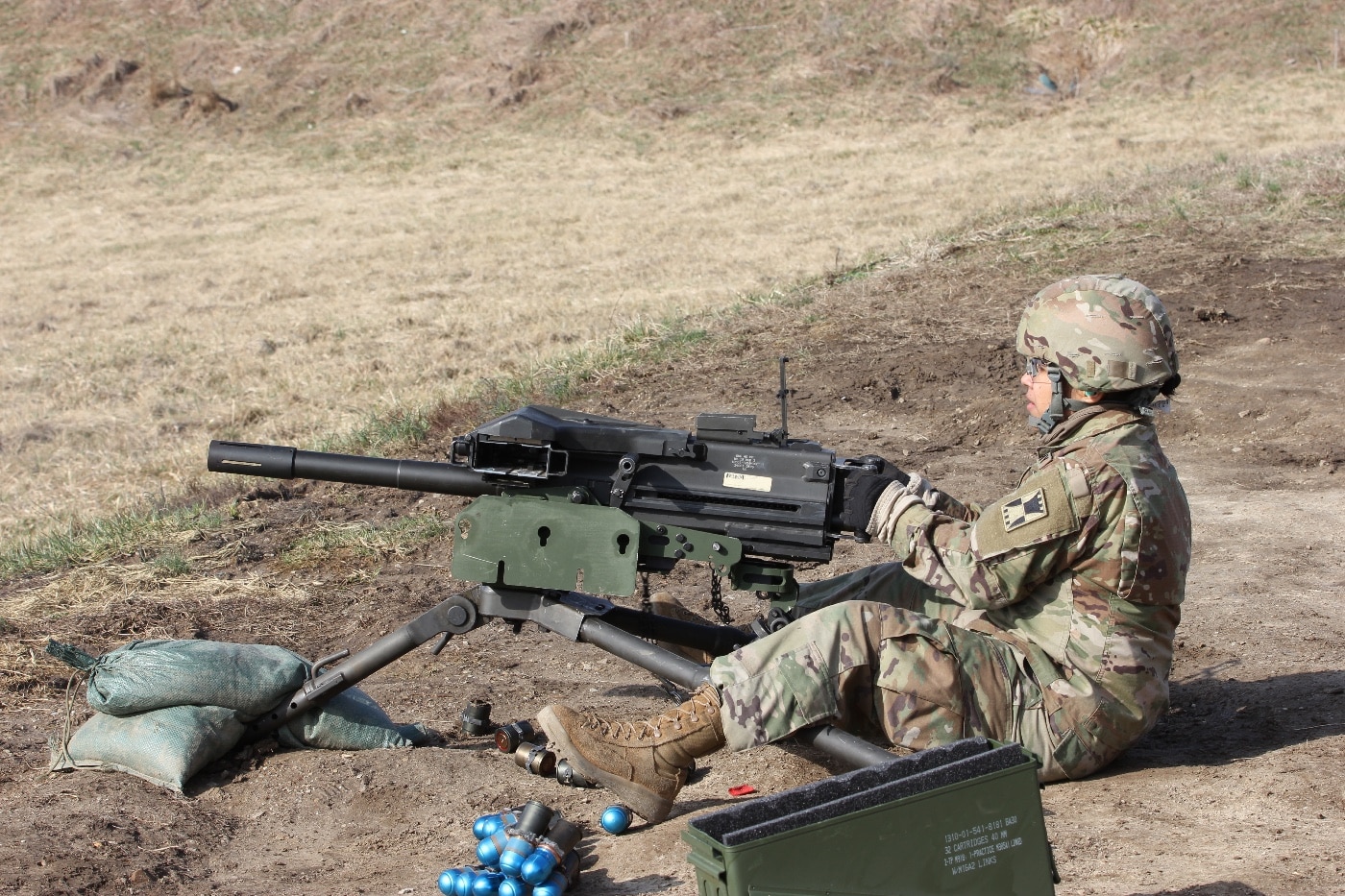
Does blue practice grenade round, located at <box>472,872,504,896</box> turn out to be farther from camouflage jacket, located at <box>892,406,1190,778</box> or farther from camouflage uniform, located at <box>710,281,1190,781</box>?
camouflage jacket, located at <box>892,406,1190,778</box>

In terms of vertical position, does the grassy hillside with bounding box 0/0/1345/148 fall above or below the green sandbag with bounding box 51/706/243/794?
above

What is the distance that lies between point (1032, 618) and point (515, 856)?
164cm

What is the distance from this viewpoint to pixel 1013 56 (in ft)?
93.5

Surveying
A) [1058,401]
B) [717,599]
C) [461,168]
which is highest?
[1058,401]

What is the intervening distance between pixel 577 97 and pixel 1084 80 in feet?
32.4

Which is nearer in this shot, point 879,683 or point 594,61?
point 879,683

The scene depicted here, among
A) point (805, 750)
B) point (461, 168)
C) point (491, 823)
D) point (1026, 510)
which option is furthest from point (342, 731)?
point (461, 168)

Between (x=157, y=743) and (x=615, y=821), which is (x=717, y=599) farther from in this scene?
(x=157, y=743)

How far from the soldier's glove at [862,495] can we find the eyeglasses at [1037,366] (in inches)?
20.0

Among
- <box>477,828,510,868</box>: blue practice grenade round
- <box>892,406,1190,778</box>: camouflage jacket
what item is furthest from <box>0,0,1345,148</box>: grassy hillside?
<box>477,828,510,868</box>: blue practice grenade round

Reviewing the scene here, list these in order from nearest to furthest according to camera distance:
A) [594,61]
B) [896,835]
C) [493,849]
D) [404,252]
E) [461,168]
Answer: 1. [896,835]
2. [493,849]
3. [404,252]
4. [461,168]
5. [594,61]

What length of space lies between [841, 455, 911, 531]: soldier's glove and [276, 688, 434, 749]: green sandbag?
5.89 feet

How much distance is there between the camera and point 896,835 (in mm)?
2896

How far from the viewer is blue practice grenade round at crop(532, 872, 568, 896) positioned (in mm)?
3598
